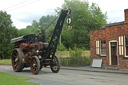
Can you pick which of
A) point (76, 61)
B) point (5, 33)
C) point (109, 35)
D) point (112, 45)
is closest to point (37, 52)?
point (109, 35)

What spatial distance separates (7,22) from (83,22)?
23420 mm

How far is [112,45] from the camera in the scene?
2002 cm

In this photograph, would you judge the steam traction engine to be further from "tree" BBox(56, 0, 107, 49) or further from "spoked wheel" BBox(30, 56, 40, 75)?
"tree" BBox(56, 0, 107, 49)

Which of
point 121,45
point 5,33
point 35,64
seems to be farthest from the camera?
point 5,33

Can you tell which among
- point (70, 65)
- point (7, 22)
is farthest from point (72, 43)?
point (70, 65)

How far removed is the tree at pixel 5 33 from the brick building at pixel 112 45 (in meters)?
38.8

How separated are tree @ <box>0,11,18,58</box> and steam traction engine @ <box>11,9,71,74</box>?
39.2 metres

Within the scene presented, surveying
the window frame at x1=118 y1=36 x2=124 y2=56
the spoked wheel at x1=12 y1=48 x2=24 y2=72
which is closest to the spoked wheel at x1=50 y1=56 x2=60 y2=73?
the spoked wheel at x1=12 y1=48 x2=24 y2=72

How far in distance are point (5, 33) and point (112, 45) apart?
42.6m

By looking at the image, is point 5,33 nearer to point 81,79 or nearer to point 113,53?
point 113,53

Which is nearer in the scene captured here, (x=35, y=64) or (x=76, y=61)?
(x=35, y=64)

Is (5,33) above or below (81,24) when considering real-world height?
below

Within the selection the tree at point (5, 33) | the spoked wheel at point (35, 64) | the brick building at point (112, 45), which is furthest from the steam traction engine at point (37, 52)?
the tree at point (5, 33)

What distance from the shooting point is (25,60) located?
16.6 metres
